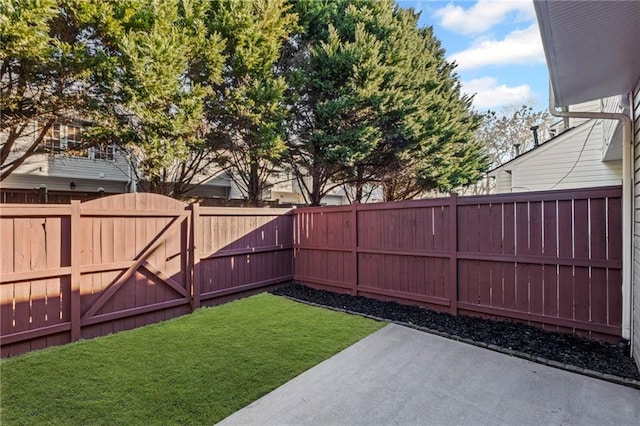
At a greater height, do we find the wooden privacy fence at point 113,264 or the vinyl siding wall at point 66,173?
the vinyl siding wall at point 66,173

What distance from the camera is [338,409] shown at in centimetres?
245

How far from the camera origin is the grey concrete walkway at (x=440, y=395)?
2.32 metres

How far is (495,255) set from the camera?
4238 millimetres

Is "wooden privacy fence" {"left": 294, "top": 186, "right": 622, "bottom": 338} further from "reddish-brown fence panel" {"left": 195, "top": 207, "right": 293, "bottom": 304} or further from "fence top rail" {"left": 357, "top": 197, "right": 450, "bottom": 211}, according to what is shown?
"reddish-brown fence panel" {"left": 195, "top": 207, "right": 293, "bottom": 304}

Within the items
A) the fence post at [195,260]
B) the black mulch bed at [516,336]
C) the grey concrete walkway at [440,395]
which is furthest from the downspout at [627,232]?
the fence post at [195,260]

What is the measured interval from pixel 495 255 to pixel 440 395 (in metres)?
2.31

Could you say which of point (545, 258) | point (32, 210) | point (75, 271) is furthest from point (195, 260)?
point (545, 258)

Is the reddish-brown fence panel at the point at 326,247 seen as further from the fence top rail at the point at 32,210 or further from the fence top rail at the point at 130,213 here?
the fence top rail at the point at 32,210

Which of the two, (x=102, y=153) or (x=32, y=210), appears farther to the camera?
(x=102, y=153)

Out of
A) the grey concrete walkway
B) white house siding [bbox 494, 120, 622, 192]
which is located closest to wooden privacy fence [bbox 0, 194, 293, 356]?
the grey concrete walkway

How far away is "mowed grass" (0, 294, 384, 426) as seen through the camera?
2391mm

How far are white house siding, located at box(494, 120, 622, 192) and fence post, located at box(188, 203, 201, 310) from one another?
27.8ft

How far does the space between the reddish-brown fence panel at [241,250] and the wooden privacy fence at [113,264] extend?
0.02 metres

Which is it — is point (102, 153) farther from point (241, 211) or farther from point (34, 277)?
point (34, 277)
